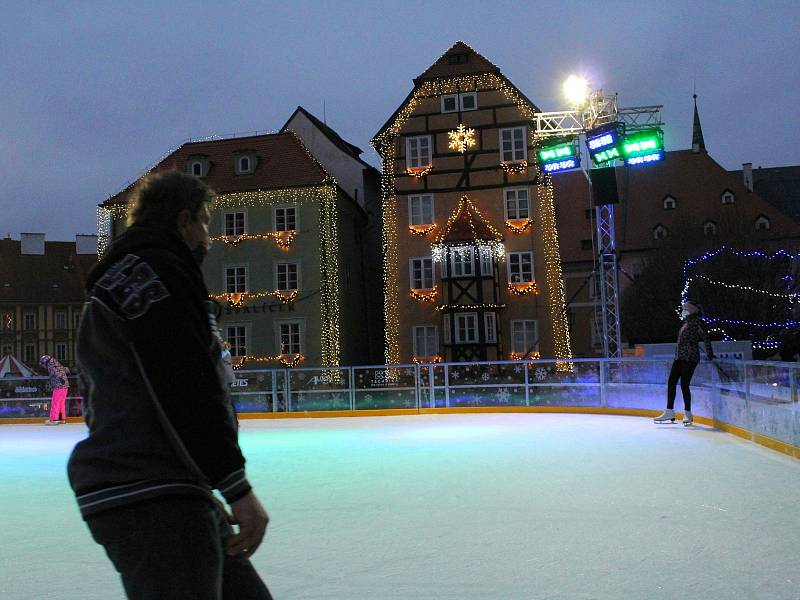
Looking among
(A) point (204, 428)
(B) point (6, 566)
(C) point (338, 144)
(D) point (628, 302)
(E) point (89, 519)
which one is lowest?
(B) point (6, 566)

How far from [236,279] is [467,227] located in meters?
8.93

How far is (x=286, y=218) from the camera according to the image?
31.3m

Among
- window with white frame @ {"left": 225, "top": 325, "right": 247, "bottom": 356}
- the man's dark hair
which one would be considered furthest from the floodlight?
the man's dark hair

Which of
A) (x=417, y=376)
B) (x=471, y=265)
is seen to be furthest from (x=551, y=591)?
(x=471, y=265)

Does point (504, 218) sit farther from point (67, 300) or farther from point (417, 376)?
point (67, 300)

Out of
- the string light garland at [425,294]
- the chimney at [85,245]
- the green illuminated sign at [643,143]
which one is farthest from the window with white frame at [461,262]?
the chimney at [85,245]

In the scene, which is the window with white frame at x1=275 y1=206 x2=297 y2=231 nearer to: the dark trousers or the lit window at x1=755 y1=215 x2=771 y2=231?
the lit window at x1=755 y1=215 x2=771 y2=231

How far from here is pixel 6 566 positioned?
16.7 feet

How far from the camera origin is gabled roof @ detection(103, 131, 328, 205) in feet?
103

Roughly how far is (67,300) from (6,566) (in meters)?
55.4

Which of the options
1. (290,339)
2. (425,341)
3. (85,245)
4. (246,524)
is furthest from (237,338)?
(85,245)

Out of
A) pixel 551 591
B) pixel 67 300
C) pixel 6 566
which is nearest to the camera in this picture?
pixel 551 591

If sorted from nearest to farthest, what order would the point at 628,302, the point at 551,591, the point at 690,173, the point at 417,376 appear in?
the point at 551,591 → the point at 417,376 → the point at 628,302 → the point at 690,173

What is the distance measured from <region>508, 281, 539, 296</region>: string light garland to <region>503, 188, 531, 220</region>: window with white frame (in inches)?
92.5
